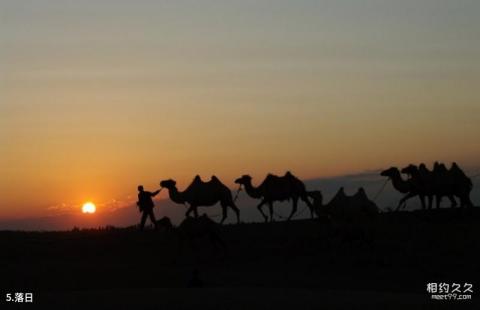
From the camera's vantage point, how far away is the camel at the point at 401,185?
115 ft

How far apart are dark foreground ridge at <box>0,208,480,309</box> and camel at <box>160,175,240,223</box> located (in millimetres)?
2176

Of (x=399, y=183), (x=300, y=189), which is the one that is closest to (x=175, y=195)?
(x=300, y=189)

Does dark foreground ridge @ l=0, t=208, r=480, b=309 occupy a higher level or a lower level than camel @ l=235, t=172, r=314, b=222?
Result: lower

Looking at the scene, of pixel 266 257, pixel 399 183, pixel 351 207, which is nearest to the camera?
pixel 266 257

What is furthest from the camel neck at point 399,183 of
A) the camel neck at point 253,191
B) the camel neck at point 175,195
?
the camel neck at point 175,195

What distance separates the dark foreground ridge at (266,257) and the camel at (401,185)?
2.64 ft

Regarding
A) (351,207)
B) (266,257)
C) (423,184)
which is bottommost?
(266,257)

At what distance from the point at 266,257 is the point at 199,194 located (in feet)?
19.8

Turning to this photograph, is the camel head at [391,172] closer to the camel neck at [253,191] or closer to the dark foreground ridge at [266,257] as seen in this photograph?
the dark foreground ridge at [266,257]

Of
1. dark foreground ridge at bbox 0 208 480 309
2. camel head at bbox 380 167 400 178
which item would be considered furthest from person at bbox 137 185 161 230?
camel head at bbox 380 167 400 178

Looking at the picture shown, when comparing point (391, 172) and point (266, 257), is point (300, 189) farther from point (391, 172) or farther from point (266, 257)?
point (266, 257)

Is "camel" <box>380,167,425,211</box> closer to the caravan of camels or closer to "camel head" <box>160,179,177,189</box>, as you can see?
the caravan of camels

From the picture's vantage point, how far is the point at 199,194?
34594mm

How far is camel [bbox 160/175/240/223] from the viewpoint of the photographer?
3459cm
